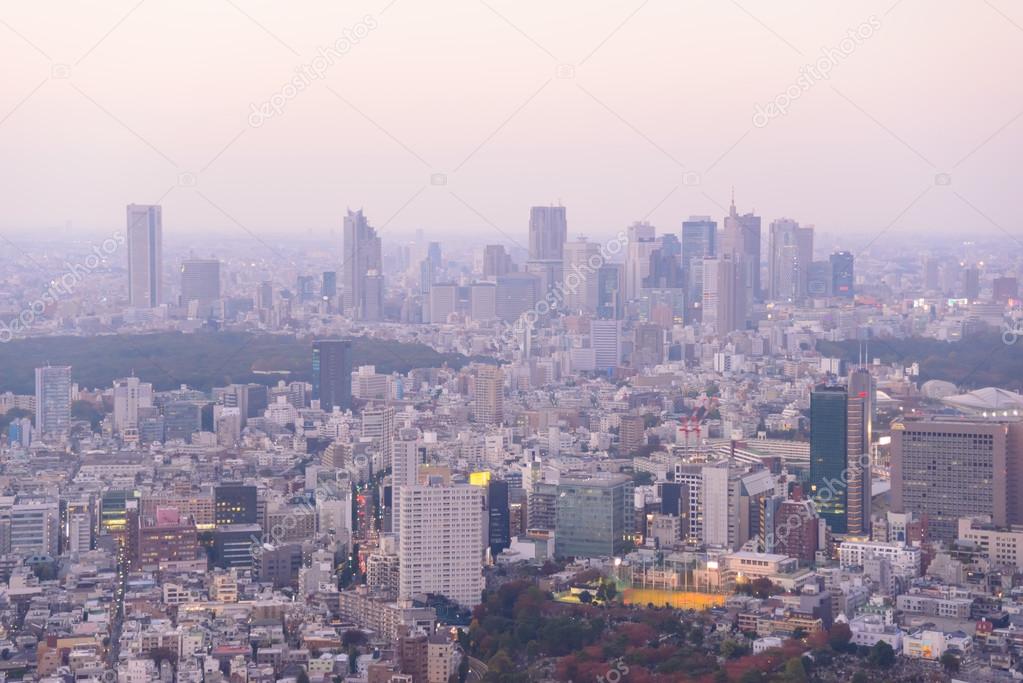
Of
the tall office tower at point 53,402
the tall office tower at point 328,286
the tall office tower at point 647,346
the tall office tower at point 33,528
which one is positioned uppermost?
the tall office tower at point 328,286

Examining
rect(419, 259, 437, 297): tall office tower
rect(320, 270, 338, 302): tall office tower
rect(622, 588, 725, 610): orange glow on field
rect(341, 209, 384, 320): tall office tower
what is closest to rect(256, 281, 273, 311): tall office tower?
rect(320, 270, 338, 302): tall office tower

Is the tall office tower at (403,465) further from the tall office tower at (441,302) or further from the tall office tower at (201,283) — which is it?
the tall office tower at (441,302)

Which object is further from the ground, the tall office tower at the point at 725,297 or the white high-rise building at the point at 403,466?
the tall office tower at the point at 725,297

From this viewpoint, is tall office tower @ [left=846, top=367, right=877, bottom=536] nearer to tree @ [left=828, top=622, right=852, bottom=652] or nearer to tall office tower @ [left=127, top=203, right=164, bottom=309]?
tree @ [left=828, top=622, right=852, bottom=652]

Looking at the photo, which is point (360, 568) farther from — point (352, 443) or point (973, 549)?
point (352, 443)

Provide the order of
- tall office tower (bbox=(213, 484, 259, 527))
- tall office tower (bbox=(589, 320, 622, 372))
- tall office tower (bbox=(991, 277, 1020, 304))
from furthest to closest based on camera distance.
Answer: tall office tower (bbox=(589, 320, 622, 372)), tall office tower (bbox=(991, 277, 1020, 304)), tall office tower (bbox=(213, 484, 259, 527))

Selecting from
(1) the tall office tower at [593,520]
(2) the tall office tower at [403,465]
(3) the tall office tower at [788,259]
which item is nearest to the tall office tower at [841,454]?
(1) the tall office tower at [593,520]

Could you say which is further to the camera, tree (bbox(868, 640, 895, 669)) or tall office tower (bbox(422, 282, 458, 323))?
tall office tower (bbox(422, 282, 458, 323))
